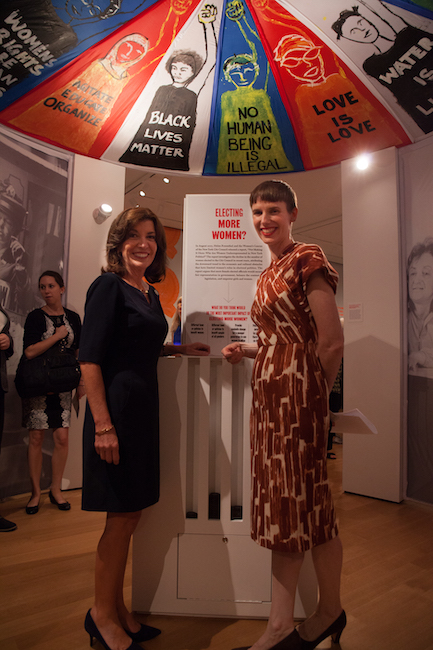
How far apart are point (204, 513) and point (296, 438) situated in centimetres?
75

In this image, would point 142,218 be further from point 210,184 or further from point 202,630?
point 210,184

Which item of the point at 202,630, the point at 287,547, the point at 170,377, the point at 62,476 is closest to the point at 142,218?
the point at 170,377

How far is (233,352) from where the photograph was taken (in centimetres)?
186

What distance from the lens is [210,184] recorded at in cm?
651

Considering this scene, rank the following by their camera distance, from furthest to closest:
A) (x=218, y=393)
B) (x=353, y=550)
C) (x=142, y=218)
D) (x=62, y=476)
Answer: (x=62, y=476) → (x=353, y=550) → (x=218, y=393) → (x=142, y=218)

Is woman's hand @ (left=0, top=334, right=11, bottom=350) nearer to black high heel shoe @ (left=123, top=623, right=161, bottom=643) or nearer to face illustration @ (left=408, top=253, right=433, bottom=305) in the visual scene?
black high heel shoe @ (left=123, top=623, right=161, bottom=643)

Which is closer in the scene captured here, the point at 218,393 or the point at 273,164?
the point at 218,393

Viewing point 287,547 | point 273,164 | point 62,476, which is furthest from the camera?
point 62,476

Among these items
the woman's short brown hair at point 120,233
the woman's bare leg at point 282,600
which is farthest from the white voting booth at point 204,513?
the woman's short brown hair at point 120,233

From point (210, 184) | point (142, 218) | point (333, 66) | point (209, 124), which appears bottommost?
point (142, 218)

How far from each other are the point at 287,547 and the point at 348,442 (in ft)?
8.80

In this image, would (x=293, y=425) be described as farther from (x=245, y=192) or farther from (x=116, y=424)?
(x=245, y=192)

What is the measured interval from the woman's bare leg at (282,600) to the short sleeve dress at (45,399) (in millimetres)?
2452

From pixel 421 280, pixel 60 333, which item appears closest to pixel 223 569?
pixel 60 333
